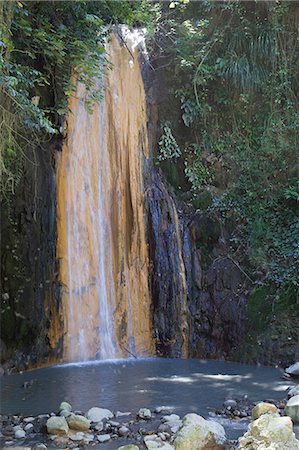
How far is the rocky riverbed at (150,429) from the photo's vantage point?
345 cm

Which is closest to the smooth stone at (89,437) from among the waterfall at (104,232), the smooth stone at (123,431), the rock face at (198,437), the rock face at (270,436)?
the smooth stone at (123,431)

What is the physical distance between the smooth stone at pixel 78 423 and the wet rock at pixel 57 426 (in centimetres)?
7

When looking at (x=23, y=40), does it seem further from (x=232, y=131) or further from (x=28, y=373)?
(x=232, y=131)

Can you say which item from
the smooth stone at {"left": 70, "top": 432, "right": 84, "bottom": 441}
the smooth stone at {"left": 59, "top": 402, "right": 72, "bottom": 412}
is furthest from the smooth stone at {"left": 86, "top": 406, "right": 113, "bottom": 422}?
the smooth stone at {"left": 70, "top": 432, "right": 84, "bottom": 441}

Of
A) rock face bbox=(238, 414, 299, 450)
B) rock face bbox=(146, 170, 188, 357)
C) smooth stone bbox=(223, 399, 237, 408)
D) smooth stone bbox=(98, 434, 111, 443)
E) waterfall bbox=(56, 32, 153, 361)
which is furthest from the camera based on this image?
rock face bbox=(146, 170, 188, 357)

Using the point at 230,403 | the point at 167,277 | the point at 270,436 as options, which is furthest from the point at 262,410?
the point at 167,277

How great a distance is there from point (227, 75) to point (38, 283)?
5393mm

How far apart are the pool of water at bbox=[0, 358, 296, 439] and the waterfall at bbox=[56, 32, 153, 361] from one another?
679 millimetres

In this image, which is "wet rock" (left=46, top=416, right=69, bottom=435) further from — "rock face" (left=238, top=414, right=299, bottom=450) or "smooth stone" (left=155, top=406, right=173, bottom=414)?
"rock face" (left=238, top=414, right=299, bottom=450)

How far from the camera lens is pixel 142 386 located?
19.4 feet

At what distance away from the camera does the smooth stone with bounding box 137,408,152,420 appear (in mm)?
4659

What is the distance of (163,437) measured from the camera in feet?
13.5

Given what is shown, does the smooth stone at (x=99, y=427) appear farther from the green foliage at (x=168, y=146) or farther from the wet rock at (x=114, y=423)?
the green foliage at (x=168, y=146)

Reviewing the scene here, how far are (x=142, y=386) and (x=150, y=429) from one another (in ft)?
5.14
